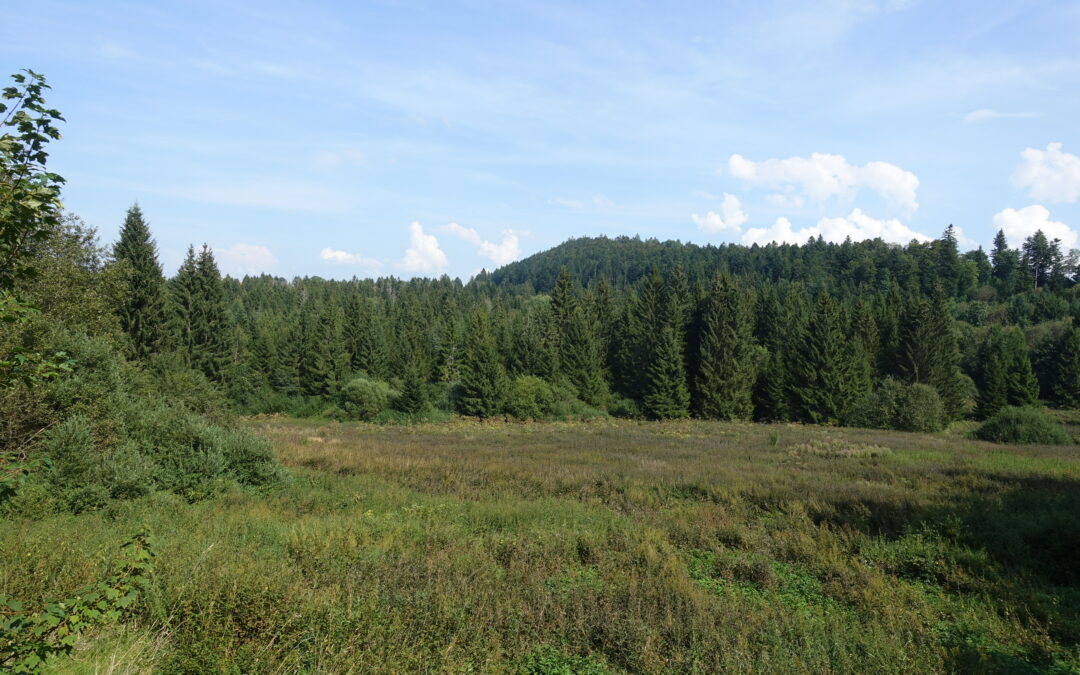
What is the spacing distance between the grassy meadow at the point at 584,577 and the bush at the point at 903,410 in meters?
30.5

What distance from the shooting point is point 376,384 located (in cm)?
5403

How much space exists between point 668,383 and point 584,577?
46.6 m

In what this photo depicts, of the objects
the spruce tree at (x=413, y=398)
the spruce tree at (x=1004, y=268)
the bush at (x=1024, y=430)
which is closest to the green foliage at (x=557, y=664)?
the bush at (x=1024, y=430)

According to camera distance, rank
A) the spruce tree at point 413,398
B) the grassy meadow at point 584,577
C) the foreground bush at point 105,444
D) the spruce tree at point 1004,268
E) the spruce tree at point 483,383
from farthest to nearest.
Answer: the spruce tree at point 1004,268 → the spruce tree at point 483,383 → the spruce tree at point 413,398 → the foreground bush at point 105,444 → the grassy meadow at point 584,577

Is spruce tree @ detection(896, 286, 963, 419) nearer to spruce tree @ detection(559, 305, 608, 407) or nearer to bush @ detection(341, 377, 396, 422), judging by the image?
spruce tree @ detection(559, 305, 608, 407)

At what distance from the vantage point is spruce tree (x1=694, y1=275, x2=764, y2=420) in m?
52.5

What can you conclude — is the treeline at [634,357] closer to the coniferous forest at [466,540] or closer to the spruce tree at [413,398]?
the spruce tree at [413,398]

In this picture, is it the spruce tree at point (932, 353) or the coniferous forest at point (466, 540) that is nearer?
the coniferous forest at point (466, 540)

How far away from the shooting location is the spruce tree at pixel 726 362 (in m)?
52.5

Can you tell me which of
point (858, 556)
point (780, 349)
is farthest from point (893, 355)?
point (858, 556)

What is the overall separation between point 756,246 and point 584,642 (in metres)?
182

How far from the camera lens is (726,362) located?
53.1m

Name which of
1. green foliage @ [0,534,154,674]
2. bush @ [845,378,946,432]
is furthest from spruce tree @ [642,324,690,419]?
green foliage @ [0,534,154,674]

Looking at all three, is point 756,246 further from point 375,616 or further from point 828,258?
point 375,616
